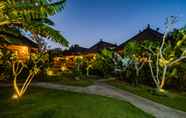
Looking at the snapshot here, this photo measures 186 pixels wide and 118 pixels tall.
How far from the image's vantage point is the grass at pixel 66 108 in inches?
471

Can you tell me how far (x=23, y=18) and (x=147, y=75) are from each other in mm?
16491

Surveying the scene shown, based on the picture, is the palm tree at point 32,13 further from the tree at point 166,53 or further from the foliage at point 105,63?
the foliage at point 105,63

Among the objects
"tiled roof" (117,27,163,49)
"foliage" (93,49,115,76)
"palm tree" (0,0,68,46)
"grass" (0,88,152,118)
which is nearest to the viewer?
"palm tree" (0,0,68,46)

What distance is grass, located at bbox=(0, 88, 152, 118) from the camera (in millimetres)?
11953

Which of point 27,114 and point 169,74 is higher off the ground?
point 169,74

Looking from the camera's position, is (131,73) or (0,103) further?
(131,73)

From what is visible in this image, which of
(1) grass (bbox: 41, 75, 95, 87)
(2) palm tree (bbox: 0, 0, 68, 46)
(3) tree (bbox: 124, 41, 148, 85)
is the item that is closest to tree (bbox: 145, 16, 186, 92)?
(3) tree (bbox: 124, 41, 148, 85)

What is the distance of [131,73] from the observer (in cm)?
2714

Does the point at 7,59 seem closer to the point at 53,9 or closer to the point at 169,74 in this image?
the point at 53,9

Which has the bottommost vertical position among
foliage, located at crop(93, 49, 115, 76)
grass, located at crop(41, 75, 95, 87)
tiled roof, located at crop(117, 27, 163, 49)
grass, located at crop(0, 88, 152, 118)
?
grass, located at crop(0, 88, 152, 118)

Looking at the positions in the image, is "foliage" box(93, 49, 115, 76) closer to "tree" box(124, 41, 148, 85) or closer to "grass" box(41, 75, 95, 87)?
"tree" box(124, 41, 148, 85)

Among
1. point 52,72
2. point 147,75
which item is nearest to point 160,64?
point 147,75

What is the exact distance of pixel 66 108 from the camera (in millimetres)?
12812

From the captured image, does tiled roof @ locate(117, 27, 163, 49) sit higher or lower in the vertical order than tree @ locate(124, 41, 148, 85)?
higher
